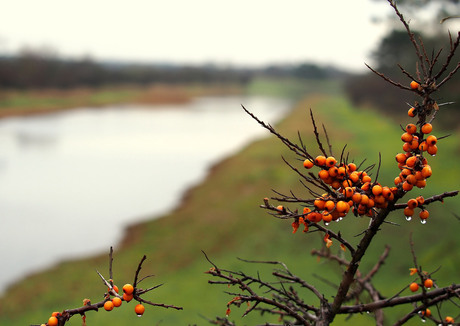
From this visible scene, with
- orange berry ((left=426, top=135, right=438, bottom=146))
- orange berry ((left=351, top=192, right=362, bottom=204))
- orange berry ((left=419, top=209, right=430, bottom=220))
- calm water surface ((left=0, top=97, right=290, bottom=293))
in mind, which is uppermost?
orange berry ((left=426, top=135, right=438, bottom=146))

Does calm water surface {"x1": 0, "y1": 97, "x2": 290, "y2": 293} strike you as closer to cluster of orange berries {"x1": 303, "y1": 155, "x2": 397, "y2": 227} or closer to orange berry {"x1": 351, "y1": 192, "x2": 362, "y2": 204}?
cluster of orange berries {"x1": 303, "y1": 155, "x2": 397, "y2": 227}

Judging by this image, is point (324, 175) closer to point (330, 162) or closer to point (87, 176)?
point (330, 162)

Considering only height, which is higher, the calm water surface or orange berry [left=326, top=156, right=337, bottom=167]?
orange berry [left=326, top=156, right=337, bottom=167]

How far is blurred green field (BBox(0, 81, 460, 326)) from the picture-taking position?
9766 mm

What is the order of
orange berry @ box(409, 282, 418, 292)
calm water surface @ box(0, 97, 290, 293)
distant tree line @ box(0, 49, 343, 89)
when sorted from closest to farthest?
orange berry @ box(409, 282, 418, 292)
calm water surface @ box(0, 97, 290, 293)
distant tree line @ box(0, 49, 343, 89)

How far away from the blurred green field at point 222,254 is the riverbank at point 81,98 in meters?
33.3

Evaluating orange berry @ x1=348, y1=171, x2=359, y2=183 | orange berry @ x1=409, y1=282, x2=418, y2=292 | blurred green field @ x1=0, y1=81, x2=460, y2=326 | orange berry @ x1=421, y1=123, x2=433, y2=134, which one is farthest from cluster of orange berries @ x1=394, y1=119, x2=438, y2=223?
blurred green field @ x1=0, y1=81, x2=460, y2=326

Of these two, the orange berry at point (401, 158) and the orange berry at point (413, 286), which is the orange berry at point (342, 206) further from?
the orange berry at point (413, 286)

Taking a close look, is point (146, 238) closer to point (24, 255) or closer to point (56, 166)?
point (24, 255)

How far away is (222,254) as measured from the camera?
13.6 metres

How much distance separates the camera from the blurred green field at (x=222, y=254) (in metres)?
9.77

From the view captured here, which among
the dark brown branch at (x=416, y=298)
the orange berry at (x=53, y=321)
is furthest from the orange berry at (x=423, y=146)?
the orange berry at (x=53, y=321)

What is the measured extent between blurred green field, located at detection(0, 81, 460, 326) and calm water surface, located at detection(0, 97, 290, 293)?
103cm

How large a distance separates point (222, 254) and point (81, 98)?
5345 cm
